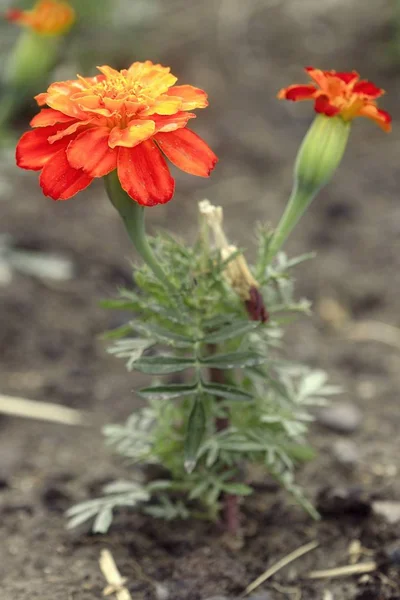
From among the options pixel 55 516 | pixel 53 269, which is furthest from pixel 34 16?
pixel 55 516

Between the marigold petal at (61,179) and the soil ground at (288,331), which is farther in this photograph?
the soil ground at (288,331)

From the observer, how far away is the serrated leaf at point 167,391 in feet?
3.31

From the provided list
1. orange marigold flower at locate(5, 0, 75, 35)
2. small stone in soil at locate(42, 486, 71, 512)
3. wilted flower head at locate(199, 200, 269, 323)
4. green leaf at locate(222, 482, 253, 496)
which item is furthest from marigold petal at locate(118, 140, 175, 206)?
orange marigold flower at locate(5, 0, 75, 35)

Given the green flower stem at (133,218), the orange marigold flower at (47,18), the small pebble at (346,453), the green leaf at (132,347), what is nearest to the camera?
the green flower stem at (133,218)

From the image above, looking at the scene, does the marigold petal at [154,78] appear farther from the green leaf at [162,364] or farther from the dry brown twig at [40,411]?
the dry brown twig at [40,411]

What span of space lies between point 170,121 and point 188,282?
0.25 metres

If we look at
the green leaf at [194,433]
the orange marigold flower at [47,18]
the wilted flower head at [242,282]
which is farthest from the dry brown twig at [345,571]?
the orange marigold flower at [47,18]

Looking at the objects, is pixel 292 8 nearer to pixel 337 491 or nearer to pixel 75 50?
pixel 75 50

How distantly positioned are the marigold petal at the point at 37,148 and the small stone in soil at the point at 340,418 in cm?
86

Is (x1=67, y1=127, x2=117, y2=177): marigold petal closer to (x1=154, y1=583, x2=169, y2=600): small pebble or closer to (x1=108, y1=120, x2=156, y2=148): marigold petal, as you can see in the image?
(x1=108, y1=120, x2=156, y2=148): marigold petal

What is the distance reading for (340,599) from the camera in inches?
44.7

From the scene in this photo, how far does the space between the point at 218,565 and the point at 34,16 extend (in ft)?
4.34

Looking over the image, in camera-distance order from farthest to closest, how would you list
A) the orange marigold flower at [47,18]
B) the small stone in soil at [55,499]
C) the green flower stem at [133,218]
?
the orange marigold flower at [47,18] < the small stone in soil at [55,499] < the green flower stem at [133,218]

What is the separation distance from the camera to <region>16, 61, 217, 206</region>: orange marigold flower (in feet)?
2.78
